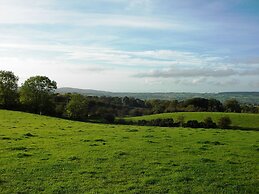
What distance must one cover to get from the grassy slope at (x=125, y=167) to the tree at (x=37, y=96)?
198 ft

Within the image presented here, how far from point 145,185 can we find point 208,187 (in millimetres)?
2473


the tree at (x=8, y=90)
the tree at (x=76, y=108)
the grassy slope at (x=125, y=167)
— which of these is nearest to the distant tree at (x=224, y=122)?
the tree at (x=76, y=108)

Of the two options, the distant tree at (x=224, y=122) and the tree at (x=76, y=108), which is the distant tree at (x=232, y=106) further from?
the tree at (x=76, y=108)

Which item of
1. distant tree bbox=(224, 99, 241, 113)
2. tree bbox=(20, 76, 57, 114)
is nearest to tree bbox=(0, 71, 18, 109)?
tree bbox=(20, 76, 57, 114)

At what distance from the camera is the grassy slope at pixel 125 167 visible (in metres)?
13.9

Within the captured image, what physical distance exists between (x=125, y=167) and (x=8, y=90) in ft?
246

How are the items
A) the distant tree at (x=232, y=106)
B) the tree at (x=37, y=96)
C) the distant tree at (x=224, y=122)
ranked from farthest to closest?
1. the distant tree at (x=232, y=106)
2. the distant tree at (x=224, y=122)
3. the tree at (x=37, y=96)

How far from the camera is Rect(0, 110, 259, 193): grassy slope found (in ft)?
45.5

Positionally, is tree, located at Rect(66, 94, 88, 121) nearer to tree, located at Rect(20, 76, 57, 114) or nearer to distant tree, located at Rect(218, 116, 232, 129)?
tree, located at Rect(20, 76, 57, 114)

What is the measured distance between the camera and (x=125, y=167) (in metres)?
17.0

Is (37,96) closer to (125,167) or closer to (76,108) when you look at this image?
(76,108)

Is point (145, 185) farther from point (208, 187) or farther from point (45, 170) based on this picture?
point (45, 170)

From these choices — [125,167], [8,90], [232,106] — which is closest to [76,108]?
[8,90]

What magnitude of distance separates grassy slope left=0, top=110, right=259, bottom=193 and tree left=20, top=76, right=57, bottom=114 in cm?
6030
